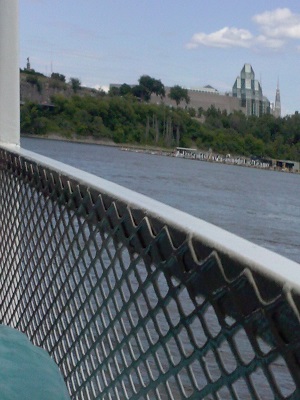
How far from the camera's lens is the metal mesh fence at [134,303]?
1.31 m

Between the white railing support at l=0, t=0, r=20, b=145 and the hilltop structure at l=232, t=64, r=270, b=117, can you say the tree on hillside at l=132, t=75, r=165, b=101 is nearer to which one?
the hilltop structure at l=232, t=64, r=270, b=117

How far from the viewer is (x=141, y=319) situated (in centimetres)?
179

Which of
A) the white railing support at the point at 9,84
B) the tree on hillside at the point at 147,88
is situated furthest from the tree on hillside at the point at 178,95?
the white railing support at the point at 9,84

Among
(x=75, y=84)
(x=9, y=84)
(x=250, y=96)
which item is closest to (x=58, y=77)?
(x=75, y=84)

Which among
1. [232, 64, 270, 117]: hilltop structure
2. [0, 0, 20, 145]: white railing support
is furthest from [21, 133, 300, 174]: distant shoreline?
[0, 0, 20, 145]: white railing support

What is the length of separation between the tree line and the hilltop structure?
69.3 feet

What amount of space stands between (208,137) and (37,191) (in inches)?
4915

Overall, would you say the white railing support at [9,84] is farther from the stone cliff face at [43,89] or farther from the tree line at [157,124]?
the stone cliff face at [43,89]

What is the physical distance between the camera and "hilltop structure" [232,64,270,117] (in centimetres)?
16079

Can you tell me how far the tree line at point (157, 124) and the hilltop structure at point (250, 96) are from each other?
21.1 metres

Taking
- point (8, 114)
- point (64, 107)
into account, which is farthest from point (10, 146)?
point (64, 107)

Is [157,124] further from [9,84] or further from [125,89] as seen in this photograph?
[9,84]

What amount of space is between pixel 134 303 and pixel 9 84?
7.37ft

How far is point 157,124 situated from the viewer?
117 m
